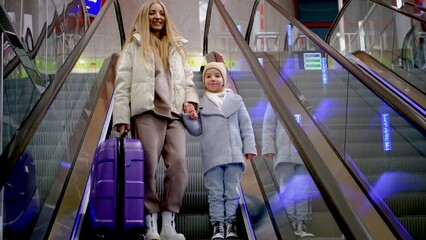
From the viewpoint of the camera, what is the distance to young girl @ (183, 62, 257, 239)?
4.58 m

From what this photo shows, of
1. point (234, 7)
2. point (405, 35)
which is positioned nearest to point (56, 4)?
point (405, 35)

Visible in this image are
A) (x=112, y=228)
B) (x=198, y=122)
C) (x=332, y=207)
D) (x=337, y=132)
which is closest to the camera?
(x=332, y=207)

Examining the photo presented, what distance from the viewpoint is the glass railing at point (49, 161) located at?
3.31 m

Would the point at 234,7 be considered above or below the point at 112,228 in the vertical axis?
above

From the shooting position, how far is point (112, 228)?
400cm

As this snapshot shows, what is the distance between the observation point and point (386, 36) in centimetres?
899

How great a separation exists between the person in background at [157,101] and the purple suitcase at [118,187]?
17cm

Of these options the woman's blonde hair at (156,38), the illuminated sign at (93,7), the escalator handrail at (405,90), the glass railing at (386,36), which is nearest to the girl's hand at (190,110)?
the woman's blonde hair at (156,38)

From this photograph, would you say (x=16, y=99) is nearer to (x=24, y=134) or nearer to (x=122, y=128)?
(x=24, y=134)

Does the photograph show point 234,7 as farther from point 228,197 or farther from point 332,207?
point 332,207

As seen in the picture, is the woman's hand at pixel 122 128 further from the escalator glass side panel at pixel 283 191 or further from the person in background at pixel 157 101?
the escalator glass side panel at pixel 283 191

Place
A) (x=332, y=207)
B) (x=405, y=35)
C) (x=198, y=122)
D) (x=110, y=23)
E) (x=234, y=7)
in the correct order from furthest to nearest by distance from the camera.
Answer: (x=234, y=7), (x=110, y=23), (x=405, y=35), (x=198, y=122), (x=332, y=207)

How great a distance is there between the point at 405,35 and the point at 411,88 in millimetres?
1587

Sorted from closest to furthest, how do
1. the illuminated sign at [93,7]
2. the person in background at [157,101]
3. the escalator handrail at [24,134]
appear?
the escalator handrail at [24,134], the person in background at [157,101], the illuminated sign at [93,7]
